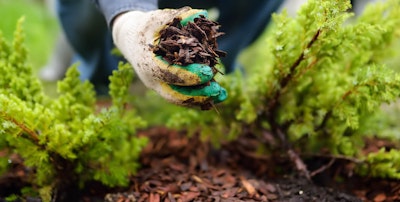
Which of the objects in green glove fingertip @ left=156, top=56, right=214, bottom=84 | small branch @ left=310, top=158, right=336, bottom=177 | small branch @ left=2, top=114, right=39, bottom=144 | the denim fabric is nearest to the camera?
green glove fingertip @ left=156, top=56, right=214, bottom=84

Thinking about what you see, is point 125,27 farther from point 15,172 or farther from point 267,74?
point 15,172

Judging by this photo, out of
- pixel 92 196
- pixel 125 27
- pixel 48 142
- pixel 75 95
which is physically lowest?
pixel 92 196

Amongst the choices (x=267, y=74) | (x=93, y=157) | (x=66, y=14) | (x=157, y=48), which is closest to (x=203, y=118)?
(x=267, y=74)

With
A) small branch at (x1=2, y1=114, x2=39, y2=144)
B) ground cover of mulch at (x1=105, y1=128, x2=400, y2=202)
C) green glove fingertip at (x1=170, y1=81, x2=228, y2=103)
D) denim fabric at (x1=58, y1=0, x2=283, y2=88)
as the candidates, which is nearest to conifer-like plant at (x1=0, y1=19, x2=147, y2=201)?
small branch at (x1=2, y1=114, x2=39, y2=144)

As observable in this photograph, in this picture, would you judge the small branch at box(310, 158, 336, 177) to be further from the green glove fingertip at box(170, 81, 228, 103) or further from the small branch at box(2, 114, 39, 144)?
the small branch at box(2, 114, 39, 144)

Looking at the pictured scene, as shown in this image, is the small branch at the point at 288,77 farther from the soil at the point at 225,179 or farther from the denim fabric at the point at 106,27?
the denim fabric at the point at 106,27

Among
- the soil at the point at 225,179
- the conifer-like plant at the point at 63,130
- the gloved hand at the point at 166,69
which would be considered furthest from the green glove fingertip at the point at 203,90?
the soil at the point at 225,179

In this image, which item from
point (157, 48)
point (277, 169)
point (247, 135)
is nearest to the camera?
point (157, 48)
